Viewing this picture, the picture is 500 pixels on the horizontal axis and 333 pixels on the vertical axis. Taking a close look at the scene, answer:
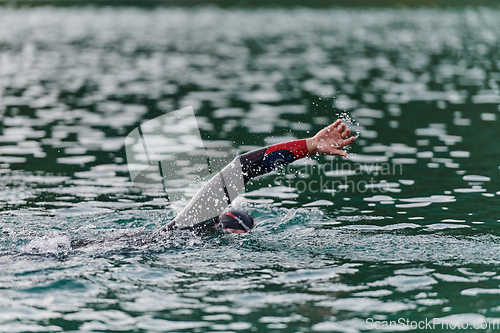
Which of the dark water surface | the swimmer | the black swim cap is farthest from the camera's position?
the black swim cap

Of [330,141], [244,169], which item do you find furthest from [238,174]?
[330,141]

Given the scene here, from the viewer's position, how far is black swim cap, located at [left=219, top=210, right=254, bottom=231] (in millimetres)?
9594

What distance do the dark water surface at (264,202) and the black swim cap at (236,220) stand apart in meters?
0.28

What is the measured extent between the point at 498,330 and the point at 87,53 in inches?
1292

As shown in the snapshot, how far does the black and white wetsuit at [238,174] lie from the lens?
8.91m

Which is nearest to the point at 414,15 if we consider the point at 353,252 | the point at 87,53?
the point at 87,53

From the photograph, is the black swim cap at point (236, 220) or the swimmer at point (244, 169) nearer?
the swimmer at point (244, 169)

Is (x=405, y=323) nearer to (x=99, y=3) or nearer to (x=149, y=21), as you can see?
(x=149, y=21)
